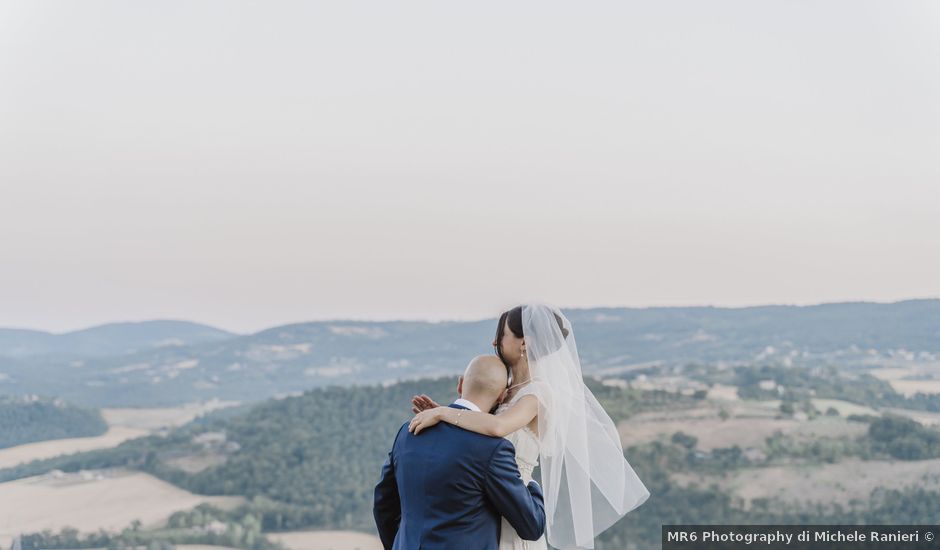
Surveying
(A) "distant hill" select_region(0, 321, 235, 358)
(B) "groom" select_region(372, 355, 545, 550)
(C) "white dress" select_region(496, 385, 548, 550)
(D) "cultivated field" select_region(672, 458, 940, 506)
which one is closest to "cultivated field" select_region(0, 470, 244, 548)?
(A) "distant hill" select_region(0, 321, 235, 358)

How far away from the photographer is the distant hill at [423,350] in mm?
19797

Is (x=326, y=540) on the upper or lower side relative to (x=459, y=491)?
lower

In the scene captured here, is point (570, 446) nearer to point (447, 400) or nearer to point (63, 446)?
point (447, 400)

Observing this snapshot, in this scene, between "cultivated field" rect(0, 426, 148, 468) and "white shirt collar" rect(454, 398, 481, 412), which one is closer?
"white shirt collar" rect(454, 398, 481, 412)

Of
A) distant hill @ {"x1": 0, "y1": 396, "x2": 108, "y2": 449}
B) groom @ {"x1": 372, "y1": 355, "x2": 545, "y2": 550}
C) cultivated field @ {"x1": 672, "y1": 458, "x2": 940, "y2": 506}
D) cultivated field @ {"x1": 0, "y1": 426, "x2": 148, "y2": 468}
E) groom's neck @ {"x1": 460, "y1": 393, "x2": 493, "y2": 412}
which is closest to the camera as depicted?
groom @ {"x1": 372, "y1": 355, "x2": 545, "y2": 550}

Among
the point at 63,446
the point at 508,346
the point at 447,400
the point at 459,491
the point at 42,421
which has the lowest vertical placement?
the point at 63,446

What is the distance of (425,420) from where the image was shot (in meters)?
2.06

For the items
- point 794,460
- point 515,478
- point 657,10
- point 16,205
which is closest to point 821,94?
point 657,10

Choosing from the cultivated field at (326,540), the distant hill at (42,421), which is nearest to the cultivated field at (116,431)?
the distant hill at (42,421)

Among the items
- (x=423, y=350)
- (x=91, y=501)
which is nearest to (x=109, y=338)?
(x=91, y=501)

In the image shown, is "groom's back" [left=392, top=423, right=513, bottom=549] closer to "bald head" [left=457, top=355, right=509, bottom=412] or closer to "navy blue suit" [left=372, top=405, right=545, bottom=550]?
"navy blue suit" [left=372, top=405, right=545, bottom=550]

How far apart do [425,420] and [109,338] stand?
850 inches

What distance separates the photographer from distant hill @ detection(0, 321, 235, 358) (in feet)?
69.4

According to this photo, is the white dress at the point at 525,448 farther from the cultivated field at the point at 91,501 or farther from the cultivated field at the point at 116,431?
the cultivated field at the point at 116,431
